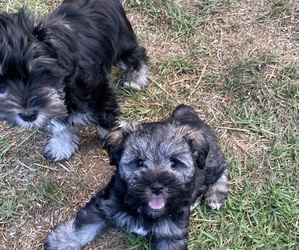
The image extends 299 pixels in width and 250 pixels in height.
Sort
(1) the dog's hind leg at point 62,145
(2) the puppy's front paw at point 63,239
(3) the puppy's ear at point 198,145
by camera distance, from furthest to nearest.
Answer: (1) the dog's hind leg at point 62,145 → (2) the puppy's front paw at point 63,239 → (3) the puppy's ear at point 198,145

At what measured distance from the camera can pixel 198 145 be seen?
3.18 meters

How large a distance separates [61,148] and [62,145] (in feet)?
0.13

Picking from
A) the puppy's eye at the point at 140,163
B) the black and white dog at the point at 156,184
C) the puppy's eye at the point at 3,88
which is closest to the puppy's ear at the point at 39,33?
the puppy's eye at the point at 3,88

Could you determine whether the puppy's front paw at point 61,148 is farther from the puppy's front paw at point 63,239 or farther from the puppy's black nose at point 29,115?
the puppy's black nose at point 29,115

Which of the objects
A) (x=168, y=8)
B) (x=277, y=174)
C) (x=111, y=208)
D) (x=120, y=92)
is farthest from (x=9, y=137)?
(x=277, y=174)

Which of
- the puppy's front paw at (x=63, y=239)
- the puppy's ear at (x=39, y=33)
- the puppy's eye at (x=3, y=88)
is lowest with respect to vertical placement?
the puppy's front paw at (x=63, y=239)

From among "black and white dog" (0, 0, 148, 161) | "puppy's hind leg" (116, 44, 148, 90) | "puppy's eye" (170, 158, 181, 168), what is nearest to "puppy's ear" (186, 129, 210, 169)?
"puppy's eye" (170, 158, 181, 168)

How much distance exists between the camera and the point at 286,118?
4.30 metres

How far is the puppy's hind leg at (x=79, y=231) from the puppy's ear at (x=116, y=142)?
1.65 feet

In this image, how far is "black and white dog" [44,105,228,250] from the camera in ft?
9.83

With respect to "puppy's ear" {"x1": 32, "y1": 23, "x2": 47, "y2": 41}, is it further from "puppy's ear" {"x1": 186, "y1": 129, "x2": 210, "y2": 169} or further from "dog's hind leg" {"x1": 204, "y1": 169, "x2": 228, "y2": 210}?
"dog's hind leg" {"x1": 204, "y1": 169, "x2": 228, "y2": 210}

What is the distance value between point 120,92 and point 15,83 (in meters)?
1.55

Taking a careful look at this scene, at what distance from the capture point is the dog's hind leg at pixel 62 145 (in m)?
4.05

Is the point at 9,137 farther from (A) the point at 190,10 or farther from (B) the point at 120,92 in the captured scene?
(A) the point at 190,10
